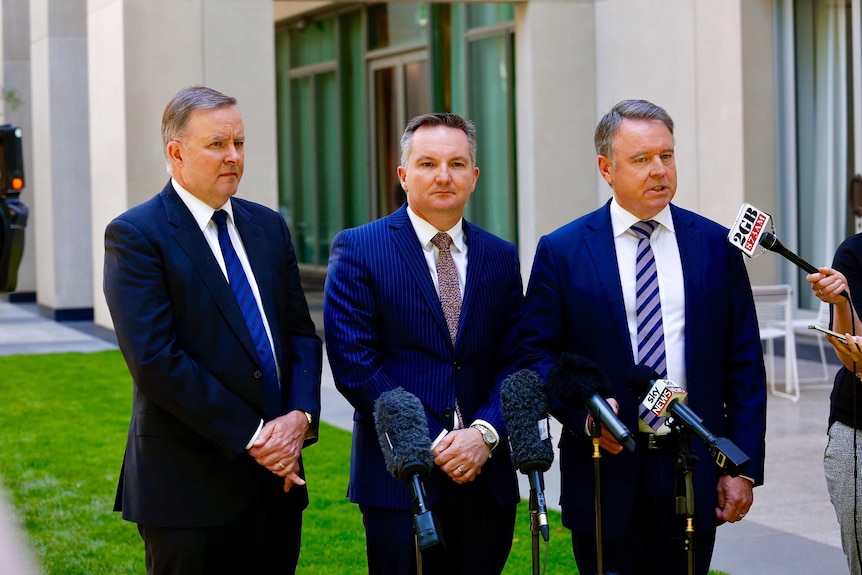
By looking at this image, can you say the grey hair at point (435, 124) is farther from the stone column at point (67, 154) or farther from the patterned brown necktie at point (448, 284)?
the stone column at point (67, 154)

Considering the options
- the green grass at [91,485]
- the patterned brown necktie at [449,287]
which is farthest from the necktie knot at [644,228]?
the green grass at [91,485]

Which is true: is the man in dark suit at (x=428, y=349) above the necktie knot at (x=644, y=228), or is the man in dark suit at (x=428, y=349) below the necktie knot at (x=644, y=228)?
below

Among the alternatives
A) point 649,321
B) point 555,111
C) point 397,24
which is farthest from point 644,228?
point 397,24

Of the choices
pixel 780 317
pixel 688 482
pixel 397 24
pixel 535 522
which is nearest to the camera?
pixel 535 522

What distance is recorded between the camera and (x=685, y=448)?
10.9 ft

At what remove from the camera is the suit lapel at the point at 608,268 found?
368cm

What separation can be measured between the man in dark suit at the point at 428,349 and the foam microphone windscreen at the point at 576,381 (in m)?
0.40

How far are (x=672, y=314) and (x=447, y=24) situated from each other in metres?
16.1

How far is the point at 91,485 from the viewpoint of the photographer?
808 cm

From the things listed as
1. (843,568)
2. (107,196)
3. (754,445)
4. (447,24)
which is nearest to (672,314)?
(754,445)

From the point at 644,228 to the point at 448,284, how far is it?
26.1 inches

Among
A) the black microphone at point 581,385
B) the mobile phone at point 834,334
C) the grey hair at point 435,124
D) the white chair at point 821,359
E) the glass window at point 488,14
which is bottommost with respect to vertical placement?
the white chair at point 821,359

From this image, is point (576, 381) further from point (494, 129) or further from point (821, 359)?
point (494, 129)

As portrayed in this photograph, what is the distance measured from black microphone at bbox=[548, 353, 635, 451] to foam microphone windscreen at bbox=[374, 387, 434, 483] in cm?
41
